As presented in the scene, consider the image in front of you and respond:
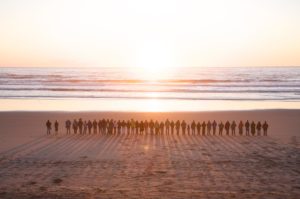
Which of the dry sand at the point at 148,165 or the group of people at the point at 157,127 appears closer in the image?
the dry sand at the point at 148,165

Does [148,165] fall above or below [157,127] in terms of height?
below

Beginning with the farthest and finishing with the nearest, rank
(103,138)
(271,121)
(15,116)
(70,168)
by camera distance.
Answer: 1. (15,116)
2. (271,121)
3. (103,138)
4. (70,168)

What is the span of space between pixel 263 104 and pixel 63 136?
24251 mm

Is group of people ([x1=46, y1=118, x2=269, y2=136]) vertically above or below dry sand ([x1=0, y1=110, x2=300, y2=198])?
above

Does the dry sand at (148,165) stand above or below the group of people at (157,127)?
below

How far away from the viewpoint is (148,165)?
1728cm

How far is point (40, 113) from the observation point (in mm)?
34219

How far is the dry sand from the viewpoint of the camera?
1387 cm

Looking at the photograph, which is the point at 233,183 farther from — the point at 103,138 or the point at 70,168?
the point at 103,138

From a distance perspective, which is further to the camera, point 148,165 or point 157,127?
point 157,127

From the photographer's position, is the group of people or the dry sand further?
the group of people

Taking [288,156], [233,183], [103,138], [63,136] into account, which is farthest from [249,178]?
[63,136]

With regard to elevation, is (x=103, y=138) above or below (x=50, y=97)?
below

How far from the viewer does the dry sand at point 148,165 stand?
13.9 m
